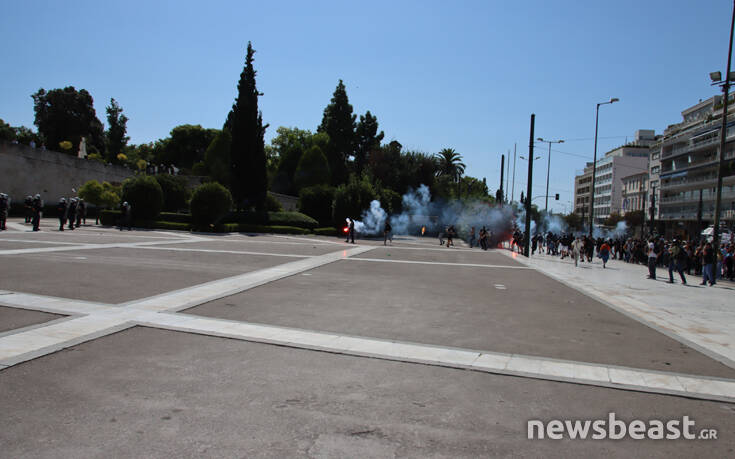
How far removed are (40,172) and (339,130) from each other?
1587 inches

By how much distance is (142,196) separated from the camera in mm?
33156

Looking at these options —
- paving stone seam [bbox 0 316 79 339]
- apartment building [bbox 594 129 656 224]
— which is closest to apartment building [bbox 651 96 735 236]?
apartment building [bbox 594 129 656 224]

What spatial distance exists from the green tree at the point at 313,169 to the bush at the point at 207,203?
2762 centimetres

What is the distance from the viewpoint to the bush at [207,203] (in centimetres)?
3250

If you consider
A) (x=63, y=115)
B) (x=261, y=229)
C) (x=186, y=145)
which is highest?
(x=63, y=115)

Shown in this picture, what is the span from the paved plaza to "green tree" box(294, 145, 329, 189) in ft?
162

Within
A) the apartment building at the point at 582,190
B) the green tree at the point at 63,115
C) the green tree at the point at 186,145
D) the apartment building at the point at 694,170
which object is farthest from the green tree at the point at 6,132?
the apartment building at the point at 582,190

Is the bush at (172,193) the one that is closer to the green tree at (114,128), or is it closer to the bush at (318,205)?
the bush at (318,205)

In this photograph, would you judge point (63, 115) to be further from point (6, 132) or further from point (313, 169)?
point (313, 169)

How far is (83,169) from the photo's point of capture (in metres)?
44.6

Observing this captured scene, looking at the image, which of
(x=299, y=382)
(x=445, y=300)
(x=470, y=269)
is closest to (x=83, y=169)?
(x=470, y=269)

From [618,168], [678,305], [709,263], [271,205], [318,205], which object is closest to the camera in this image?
[678,305]

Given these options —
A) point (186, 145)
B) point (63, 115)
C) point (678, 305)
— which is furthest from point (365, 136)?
point (678, 305)

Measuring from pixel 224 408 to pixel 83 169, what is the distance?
48430mm
